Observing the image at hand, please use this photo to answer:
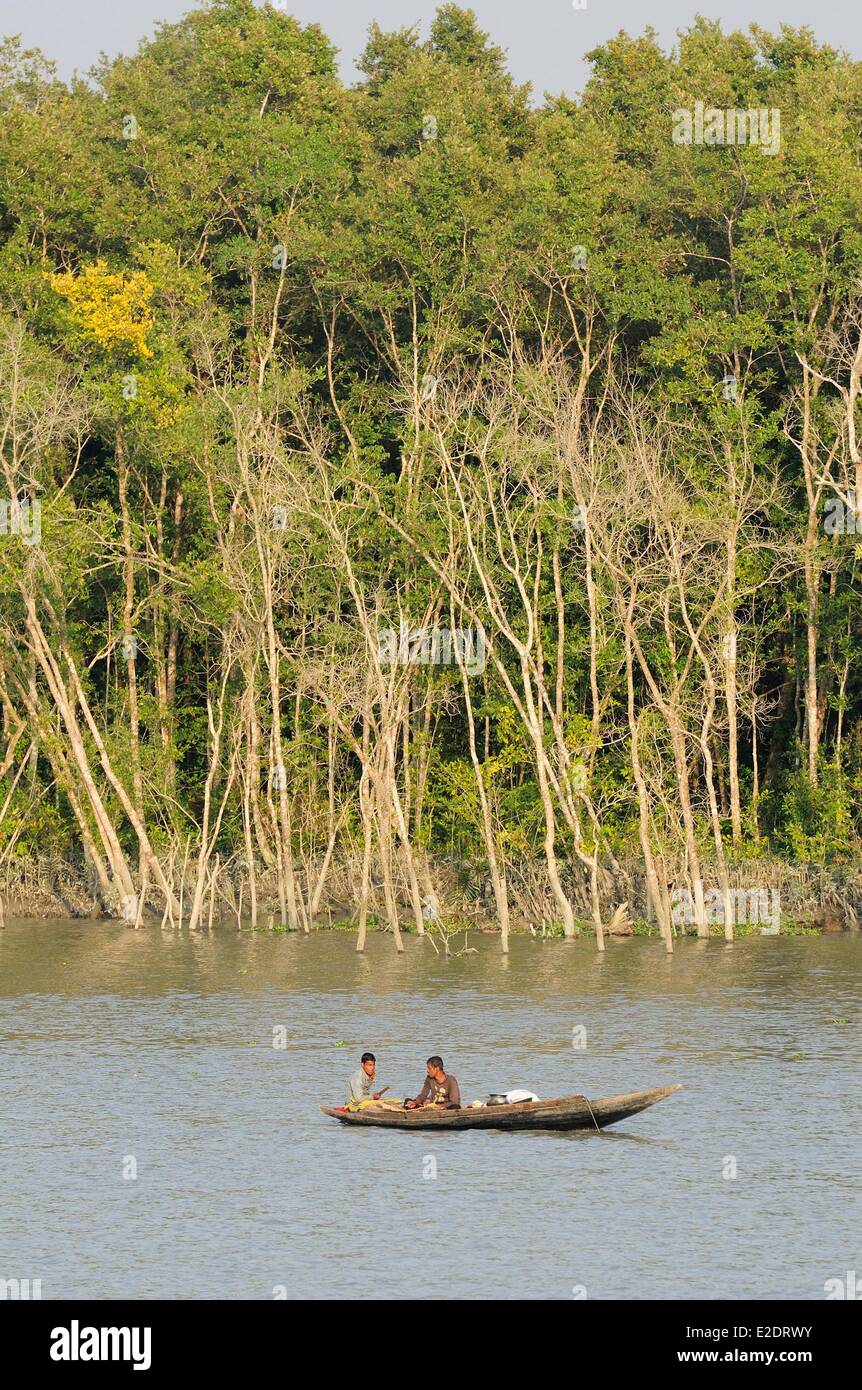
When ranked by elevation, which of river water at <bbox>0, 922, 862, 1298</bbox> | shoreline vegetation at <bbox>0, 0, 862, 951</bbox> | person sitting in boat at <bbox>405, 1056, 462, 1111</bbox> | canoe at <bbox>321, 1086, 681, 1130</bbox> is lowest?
river water at <bbox>0, 922, 862, 1298</bbox>

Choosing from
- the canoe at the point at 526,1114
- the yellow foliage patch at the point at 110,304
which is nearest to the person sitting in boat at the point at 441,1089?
the canoe at the point at 526,1114

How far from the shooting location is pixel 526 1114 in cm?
3086

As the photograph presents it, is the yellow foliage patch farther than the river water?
Yes

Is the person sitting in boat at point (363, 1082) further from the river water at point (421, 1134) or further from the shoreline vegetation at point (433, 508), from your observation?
the shoreline vegetation at point (433, 508)

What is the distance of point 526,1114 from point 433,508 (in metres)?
26.0

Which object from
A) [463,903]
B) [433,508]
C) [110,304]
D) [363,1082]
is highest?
[110,304]

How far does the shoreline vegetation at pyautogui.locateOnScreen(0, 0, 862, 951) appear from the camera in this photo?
51.6 metres

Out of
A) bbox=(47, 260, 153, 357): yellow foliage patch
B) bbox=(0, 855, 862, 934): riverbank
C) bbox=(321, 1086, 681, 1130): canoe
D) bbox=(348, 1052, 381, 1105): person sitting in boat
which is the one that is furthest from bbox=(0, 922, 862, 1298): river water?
bbox=(47, 260, 153, 357): yellow foliage patch

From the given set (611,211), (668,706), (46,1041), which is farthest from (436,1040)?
(611,211)

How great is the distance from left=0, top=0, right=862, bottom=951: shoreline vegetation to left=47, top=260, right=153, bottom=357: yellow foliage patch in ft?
0.33

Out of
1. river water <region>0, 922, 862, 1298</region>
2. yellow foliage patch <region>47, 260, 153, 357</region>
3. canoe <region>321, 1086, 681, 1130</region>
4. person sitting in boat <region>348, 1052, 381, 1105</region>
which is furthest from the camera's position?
yellow foliage patch <region>47, 260, 153, 357</region>

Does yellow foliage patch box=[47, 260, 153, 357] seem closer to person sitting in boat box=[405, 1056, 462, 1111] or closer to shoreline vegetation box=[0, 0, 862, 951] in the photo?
shoreline vegetation box=[0, 0, 862, 951]

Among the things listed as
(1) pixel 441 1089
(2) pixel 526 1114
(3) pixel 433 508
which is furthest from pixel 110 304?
(2) pixel 526 1114

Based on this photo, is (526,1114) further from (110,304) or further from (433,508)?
(110,304)
